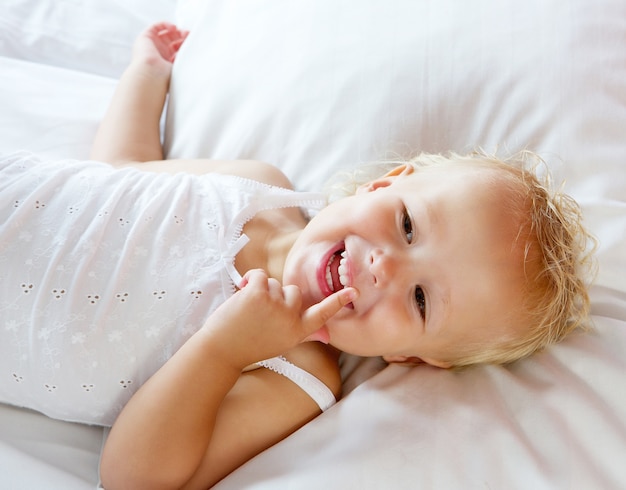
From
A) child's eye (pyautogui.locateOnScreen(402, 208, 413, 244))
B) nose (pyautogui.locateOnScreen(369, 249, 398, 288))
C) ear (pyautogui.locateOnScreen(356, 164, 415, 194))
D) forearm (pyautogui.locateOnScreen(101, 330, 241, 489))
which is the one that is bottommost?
forearm (pyautogui.locateOnScreen(101, 330, 241, 489))

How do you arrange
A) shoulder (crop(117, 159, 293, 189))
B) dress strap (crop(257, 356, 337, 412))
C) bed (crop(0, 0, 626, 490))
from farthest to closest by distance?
shoulder (crop(117, 159, 293, 189)), dress strap (crop(257, 356, 337, 412)), bed (crop(0, 0, 626, 490))

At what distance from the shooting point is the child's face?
94 centimetres

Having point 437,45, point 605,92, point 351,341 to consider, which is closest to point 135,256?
point 351,341

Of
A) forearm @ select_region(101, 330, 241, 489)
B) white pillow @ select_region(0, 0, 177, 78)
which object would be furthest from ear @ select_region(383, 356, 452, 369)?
white pillow @ select_region(0, 0, 177, 78)

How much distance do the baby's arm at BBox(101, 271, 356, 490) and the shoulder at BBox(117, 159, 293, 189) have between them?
0.29 metres

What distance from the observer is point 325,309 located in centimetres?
92

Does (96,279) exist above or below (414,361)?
above

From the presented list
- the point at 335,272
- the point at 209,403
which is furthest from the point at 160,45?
the point at 209,403

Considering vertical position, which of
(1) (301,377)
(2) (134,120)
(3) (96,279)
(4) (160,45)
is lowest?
(1) (301,377)

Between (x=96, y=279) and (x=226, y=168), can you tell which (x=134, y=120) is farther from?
(x=96, y=279)

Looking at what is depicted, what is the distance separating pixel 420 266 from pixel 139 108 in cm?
73

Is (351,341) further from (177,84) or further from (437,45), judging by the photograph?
(177,84)

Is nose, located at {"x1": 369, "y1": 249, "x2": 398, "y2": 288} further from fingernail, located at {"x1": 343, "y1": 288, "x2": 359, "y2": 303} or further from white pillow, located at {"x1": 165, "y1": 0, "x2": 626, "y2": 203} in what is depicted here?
white pillow, located at {"x1": 165, "y1": 0, "x2": 626, "y2": 203}

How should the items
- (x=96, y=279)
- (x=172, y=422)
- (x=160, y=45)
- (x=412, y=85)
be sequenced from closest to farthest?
(x=172, y=422), (x=96, y=279), (x=412, y=85), (x=160, y=45)
